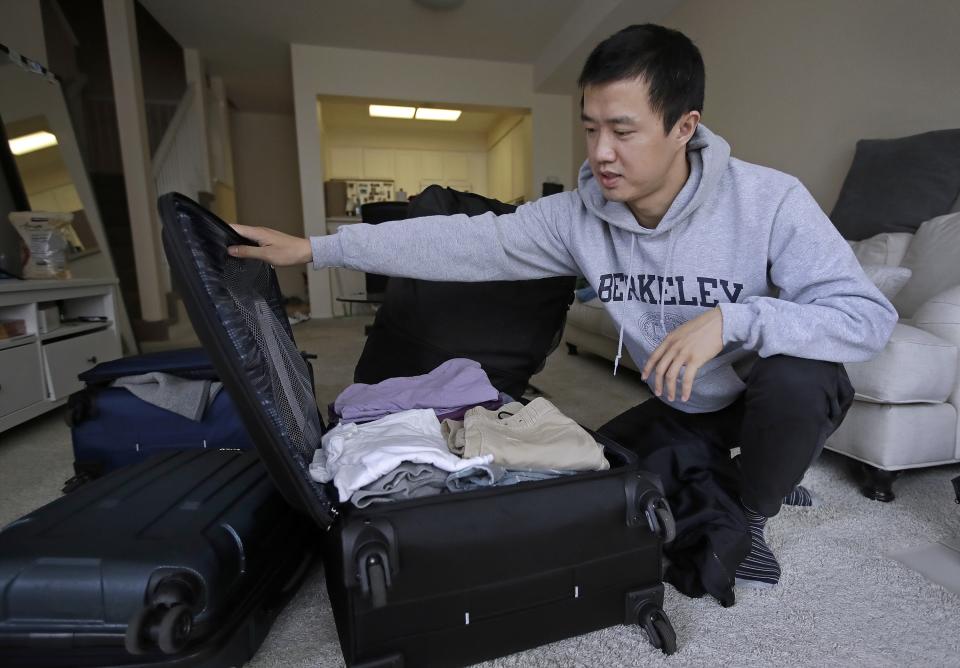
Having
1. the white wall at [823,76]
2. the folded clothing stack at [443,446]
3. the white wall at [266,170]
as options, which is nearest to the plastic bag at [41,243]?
the folded clothing stack at [443,446]

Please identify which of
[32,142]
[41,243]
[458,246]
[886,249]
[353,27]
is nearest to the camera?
[458,246]

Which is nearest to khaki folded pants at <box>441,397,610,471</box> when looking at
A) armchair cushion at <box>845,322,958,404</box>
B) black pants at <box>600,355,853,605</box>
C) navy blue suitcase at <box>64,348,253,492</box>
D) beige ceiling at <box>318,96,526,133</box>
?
black pants at <box>600,355,853,605</box>

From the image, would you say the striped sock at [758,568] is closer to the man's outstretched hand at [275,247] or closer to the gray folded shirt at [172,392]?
the man's outstretched hand at [275,247]

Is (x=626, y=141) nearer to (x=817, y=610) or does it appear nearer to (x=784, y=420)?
(x=784, y=420)

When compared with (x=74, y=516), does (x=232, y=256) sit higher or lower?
higher

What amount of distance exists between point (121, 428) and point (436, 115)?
237 inches

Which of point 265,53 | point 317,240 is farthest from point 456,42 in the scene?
point 317,240

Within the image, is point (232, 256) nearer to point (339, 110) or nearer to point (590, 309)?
point (590, 309)

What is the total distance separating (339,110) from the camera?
244 inches

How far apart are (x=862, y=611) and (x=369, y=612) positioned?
776 mm

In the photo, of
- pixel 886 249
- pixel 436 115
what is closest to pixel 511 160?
pixel 436 115

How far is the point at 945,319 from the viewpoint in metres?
1.18

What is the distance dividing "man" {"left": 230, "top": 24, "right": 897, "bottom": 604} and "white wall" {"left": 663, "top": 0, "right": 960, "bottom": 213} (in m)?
1.75

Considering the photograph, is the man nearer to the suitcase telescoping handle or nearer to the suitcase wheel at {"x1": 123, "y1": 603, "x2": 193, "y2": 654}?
the suitcase telescoping handle
